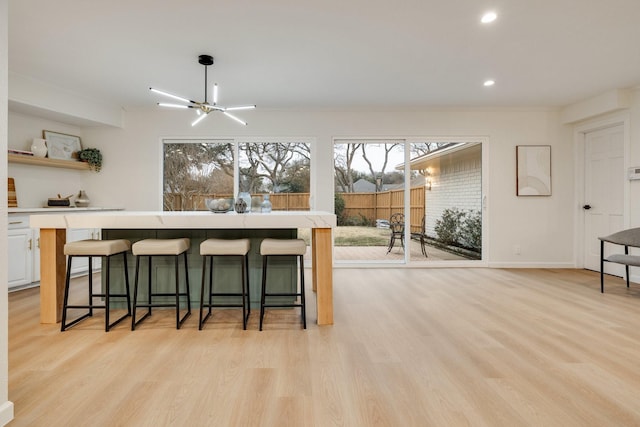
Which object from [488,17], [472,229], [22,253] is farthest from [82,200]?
[472,229]

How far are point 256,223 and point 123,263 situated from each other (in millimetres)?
1443

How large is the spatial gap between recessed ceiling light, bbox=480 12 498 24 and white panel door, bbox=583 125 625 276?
3.41m

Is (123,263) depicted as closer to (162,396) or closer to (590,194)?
(162,396)

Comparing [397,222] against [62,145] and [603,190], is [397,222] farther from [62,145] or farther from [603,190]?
[62,145]

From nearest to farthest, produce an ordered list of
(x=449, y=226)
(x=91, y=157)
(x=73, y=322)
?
(x=73, y=322)
(x=91, y=157)
(x=449, y=226)

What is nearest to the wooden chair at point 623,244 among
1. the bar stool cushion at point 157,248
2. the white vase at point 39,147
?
the bar stool cushion at point 157,248

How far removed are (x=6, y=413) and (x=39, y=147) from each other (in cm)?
433

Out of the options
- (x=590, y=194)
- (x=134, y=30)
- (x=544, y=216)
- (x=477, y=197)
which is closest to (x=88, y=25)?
(x=134, y=30)

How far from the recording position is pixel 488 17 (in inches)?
111

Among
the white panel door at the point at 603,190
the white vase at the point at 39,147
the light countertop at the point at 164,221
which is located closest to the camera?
the light countertop at the point at 164,221

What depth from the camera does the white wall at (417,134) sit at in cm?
544

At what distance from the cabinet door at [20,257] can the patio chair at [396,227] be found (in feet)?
16.0

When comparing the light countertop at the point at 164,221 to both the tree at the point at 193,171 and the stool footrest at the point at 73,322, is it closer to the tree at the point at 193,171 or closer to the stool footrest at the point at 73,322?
the stool footrest at the point at 73,322

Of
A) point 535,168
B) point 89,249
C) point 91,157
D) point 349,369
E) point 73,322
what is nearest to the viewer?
point 349,369
